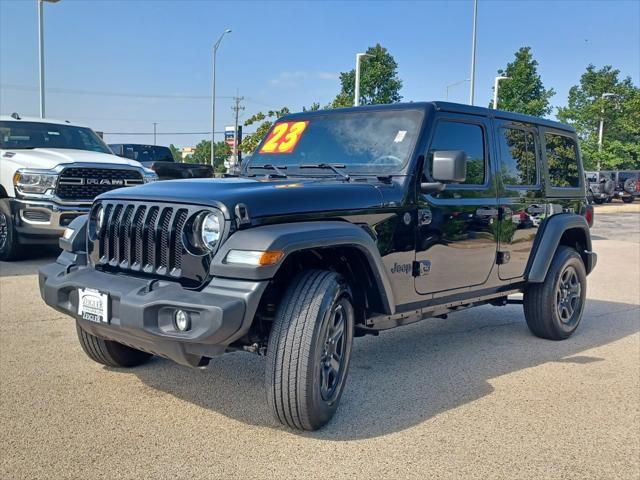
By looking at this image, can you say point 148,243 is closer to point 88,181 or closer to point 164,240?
point 164,240

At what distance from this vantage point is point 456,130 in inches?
181

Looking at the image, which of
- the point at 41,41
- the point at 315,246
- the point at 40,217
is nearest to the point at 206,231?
the point at 315,246

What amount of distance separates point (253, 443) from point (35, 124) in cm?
801

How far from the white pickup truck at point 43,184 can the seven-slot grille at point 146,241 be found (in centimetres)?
503

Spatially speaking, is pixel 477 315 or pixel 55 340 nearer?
pixel 55 340

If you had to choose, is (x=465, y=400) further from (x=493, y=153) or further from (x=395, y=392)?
(x=493, y=153)

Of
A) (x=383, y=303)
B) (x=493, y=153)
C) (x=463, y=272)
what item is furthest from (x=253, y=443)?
(x=493, y=153)

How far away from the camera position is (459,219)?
4.47 m

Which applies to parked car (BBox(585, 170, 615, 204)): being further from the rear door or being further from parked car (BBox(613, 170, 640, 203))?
the rear door

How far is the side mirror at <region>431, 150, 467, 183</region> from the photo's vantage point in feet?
12.9

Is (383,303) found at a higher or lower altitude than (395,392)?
higher

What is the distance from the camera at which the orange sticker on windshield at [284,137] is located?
15.8ft

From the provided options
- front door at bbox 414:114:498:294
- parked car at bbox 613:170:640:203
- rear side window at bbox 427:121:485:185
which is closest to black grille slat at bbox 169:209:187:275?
front door at bbox 414:114:498:294

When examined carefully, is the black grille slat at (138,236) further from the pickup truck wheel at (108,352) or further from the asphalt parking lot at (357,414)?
the pickup truck wheel at (108,352)
